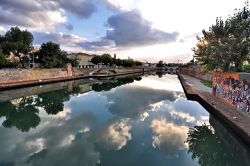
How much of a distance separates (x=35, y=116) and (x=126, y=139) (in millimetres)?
9233

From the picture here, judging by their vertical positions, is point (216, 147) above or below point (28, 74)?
below

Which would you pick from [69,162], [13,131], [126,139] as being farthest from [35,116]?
[69,162]

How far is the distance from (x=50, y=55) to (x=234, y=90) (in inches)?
2124

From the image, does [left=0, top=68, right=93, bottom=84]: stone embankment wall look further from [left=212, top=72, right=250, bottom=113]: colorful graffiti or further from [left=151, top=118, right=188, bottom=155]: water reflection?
[left=212, top=72, right=250, bottom=113]: colorful graffiti

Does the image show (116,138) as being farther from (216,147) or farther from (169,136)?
(216,147)

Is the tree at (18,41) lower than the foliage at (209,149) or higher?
higher

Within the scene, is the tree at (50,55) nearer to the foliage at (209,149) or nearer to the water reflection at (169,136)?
the water reflection at (169,136)

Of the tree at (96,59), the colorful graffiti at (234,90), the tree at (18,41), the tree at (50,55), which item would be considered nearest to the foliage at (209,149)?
the colorful graffiti at (234,90)

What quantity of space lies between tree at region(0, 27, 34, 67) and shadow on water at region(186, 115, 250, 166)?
4999 cm

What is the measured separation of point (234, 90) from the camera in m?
16.9

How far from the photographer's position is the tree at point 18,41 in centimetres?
5459

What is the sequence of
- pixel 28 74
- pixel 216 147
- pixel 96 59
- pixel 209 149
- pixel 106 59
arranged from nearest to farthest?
pixel 209 149 < pixel 216 147 < pixel 28 74 < pixel 96 59 < pixel 106 59

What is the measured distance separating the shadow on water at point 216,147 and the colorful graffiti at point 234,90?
6.60 feet

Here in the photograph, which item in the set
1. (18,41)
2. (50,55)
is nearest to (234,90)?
(18,41)
